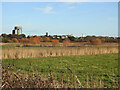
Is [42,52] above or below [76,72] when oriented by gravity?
above

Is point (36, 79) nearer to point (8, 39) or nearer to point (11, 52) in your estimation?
point (11, 52)

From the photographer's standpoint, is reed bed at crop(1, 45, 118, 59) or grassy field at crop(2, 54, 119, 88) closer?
grassy field at crop(2, 54, 119, 88)

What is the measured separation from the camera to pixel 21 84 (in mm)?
3428

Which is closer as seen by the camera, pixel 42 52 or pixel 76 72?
pixel 76 72

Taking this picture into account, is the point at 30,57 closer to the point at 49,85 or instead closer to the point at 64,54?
the point at 64,54

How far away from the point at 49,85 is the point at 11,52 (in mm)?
10799

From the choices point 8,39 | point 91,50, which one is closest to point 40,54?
point 91,50

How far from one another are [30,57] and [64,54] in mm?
3100

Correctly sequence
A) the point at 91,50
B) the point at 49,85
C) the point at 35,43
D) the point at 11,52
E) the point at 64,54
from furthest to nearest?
the point at 35,43
the point at 91,50
the point at 64,54
the point at 11,52
the point at 49,85

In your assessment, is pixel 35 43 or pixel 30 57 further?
pixel 35 43

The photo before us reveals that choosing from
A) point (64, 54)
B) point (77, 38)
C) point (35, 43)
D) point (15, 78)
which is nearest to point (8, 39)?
point (35, 43)

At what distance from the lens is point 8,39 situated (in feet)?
104

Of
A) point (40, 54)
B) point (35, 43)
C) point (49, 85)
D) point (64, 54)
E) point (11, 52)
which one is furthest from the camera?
point (35, 43)

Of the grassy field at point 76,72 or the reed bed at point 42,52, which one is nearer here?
the grassy field at point 76,72
